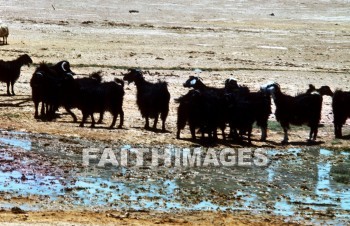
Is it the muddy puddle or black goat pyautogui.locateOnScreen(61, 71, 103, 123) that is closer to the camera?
the muddy puddle

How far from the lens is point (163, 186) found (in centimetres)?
1158

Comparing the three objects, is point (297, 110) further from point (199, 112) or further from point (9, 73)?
point (9, 73)

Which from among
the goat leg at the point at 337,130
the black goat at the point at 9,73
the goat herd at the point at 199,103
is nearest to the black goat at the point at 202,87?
the goat herd at the point at 199,103

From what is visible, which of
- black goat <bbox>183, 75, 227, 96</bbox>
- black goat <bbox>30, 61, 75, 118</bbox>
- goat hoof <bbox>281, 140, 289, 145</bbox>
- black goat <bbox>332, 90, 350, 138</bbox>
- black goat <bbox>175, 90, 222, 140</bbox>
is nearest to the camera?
black goat <bbox>175, 90, 222, 140</bbox>

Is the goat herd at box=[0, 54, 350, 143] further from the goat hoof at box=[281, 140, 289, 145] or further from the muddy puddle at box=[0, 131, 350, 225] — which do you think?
the muddy puddle at box=[0, 131, 350, 225]

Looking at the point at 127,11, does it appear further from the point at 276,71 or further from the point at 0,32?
the point at 276,71

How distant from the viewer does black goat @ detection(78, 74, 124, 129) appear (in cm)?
1669

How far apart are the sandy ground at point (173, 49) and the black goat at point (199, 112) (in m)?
0.45

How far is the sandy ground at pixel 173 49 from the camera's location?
53.7ft

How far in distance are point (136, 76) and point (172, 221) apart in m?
8.37

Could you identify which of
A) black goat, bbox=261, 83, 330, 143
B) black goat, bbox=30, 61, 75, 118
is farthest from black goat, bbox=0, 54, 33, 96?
black goat, bbox=261, 83, 330, 143

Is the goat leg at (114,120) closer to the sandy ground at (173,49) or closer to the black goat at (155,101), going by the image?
the sandy ground at (173,49)

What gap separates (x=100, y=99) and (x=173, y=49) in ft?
53.3

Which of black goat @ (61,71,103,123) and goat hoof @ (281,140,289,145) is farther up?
black goat @ (61,71,103,123)
